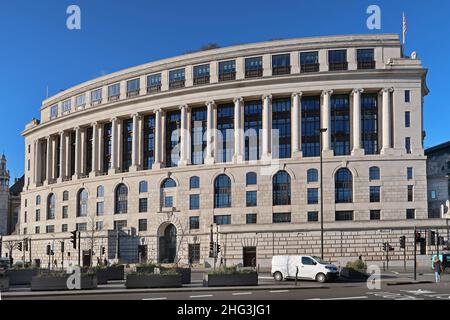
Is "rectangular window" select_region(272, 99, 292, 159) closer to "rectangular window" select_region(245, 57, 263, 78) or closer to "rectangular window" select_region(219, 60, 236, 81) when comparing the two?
"rectangular window" select_region(245, 57, 263, 78)

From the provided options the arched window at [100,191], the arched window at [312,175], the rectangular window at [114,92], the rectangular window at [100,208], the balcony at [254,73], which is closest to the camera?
the arched window at [312,175]

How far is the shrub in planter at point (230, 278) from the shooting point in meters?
34.3

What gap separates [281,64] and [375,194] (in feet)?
75.9

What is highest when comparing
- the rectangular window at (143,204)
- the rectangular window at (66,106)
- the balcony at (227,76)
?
the balcony at (227,76)

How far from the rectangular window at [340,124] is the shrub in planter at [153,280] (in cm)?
4825

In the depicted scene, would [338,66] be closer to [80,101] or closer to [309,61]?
[309,61]

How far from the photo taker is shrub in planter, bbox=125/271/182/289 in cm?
3312

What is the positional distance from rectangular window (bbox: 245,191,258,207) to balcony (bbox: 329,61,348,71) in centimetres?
2111

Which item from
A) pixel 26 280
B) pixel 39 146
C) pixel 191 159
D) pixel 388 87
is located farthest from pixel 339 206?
pixel 39 146

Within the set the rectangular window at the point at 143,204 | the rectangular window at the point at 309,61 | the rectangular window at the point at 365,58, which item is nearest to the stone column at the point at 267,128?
the rectangular window at the point at 309,61

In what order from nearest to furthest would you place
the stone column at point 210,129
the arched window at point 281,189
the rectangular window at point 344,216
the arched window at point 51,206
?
the rectangular window at point 344,216 < the arched window at point 281,189 < the stone column at point 210,129 < the arched window at point 51,206

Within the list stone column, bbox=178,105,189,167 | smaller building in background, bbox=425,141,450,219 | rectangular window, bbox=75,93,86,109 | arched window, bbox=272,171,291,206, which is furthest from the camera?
rectangular window, bbox=75,93,86,109

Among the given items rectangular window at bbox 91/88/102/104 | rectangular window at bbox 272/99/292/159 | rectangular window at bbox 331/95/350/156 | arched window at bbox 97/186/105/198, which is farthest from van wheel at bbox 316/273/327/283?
rectangular window at bbox 91/88/102/104

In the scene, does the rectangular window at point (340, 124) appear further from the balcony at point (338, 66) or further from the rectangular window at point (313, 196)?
the rectangular window at point (313, 196)
